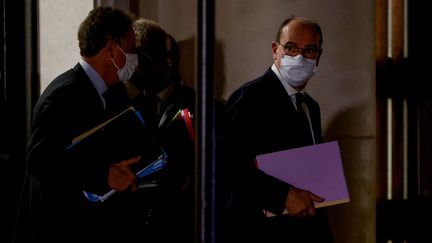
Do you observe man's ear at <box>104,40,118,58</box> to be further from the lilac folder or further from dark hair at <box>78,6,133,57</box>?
the lilac folder

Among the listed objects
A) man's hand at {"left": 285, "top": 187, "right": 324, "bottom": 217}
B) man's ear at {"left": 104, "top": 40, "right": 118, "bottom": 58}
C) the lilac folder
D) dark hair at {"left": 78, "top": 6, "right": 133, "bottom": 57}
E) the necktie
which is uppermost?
dark hair at {"left": 78, "top": 6, "right": 133, "bottom": 57}

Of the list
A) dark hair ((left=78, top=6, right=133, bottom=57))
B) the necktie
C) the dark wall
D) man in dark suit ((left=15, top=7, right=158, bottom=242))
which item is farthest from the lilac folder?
the dark wall

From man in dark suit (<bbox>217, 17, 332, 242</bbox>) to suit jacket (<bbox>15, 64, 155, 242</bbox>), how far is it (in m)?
0.49

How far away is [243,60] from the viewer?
3.63m

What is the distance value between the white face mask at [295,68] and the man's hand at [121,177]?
92 cm

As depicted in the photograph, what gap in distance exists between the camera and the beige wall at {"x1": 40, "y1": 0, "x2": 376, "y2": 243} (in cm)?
349

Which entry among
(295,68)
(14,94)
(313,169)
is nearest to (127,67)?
(295,68)

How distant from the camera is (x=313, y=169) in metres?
2.64

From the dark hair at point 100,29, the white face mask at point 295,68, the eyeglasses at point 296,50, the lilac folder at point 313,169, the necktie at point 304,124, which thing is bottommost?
the lilac folder at point 313,169

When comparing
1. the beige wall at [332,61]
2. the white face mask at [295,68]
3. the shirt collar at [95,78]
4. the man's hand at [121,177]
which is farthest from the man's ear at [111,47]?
the beige wall at [332,61]

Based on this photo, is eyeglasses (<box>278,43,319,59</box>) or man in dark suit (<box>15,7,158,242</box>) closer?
man in dark suit (<box>15,7,158,242</box>)

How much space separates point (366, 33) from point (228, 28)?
85 centimetres

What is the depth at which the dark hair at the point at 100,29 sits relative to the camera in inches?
105

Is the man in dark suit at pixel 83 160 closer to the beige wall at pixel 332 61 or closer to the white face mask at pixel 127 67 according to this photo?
the white face mask at pixel 127 67
